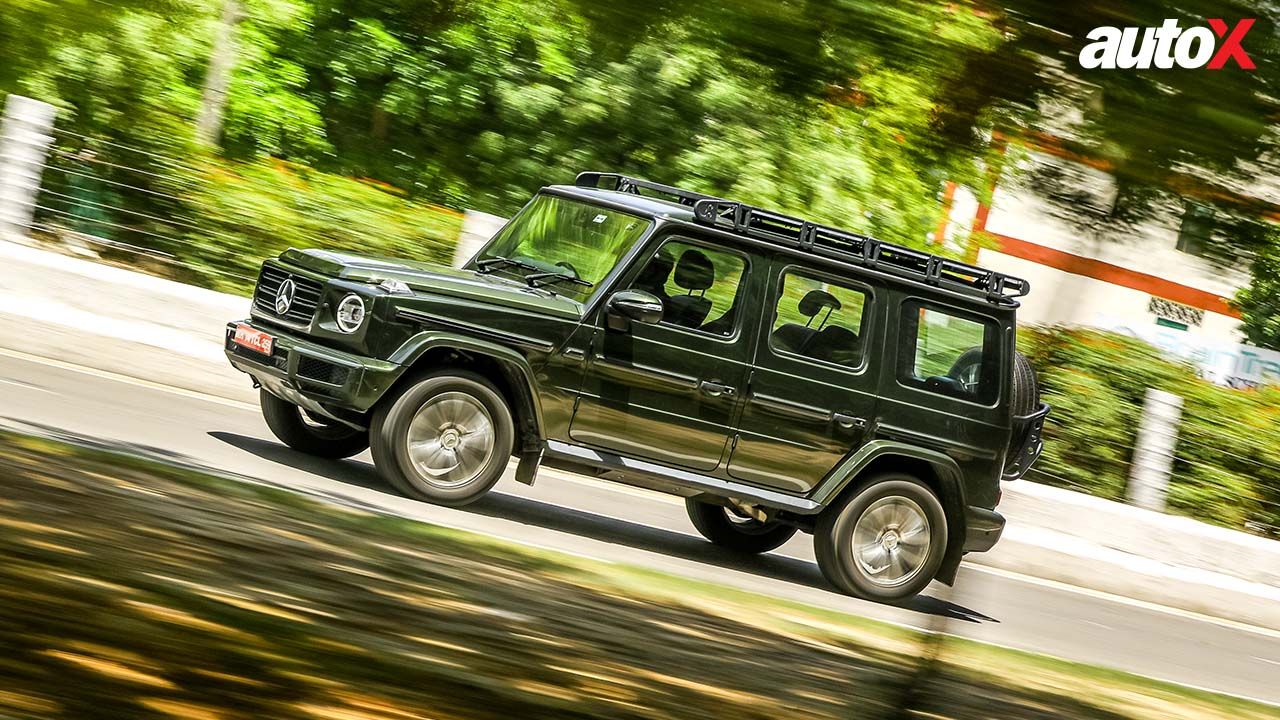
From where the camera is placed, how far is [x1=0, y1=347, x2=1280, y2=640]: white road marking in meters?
11.5

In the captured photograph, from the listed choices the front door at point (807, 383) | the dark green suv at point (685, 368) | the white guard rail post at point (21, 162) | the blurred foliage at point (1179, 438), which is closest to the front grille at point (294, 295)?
the dark green suv at point (685, 368)

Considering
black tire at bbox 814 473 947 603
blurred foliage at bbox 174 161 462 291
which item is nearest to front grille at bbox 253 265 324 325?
black tire at bbox 814 473 947 603

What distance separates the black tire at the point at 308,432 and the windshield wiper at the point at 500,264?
1.42 m

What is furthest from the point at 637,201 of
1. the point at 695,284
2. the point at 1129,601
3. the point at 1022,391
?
the point at 1129,601

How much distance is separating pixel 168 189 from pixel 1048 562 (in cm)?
848

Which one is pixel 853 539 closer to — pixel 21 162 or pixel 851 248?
pixel 851 248

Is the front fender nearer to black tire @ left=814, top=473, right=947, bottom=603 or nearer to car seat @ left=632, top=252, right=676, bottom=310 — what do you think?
car seat @ left=632, top=252, right=676, bottom=310

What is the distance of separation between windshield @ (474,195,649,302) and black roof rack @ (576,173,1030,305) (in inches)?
16.0

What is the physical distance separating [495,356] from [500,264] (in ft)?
3.16

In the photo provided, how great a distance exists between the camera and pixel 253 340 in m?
8.46

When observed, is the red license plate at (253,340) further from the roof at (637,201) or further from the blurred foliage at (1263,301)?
the blurred foliage at (1263,301)

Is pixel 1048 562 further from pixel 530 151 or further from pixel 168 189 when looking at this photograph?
pixel 168 189

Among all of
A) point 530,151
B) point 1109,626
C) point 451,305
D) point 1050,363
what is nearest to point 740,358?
point 451,305

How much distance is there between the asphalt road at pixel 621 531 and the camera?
8609mm
